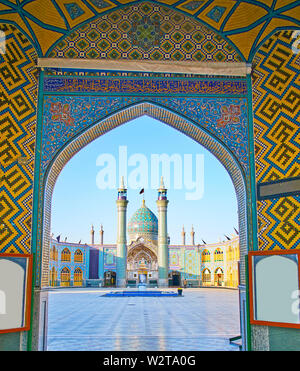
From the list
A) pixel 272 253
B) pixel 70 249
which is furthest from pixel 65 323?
pixel 70 249

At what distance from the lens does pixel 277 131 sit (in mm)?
4996

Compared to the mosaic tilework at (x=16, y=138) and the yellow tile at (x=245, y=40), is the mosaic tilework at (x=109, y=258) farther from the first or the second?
the yellow tile at (x=245, y=40)

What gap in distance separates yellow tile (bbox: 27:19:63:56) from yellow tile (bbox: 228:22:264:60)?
7.34ft

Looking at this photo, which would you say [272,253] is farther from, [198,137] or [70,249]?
[70,249]

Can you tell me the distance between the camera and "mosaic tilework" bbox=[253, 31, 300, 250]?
4719 millimetres

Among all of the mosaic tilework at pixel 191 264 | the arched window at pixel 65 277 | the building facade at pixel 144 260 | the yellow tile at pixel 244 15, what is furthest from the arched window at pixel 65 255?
the yellow tile at pixel 244 15

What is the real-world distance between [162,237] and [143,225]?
9.42 feet

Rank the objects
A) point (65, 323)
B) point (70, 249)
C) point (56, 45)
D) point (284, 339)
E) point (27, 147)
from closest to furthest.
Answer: point (284, 339), point (27, 147), point (56, 45), point (65, 323), point (70, 249)

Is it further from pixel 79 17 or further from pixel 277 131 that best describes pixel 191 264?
pixel 79 17

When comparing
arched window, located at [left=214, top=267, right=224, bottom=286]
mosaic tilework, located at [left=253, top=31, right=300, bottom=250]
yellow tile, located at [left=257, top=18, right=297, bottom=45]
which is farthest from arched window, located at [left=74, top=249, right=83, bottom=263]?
yellow tile, located at [left=257, top=18, right=297, bottom=45]

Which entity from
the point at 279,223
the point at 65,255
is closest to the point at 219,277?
the point at 65,255

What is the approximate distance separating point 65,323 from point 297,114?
237 inches

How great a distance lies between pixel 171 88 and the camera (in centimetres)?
535

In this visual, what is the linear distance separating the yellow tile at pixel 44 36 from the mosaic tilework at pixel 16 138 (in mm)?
150
